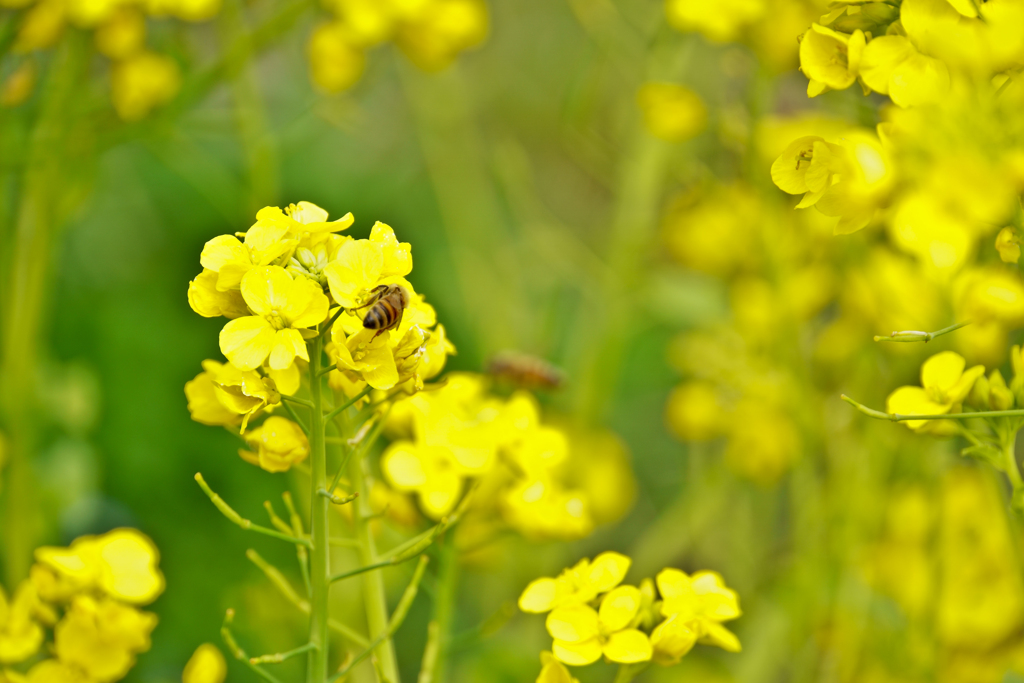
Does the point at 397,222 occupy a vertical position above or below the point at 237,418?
below

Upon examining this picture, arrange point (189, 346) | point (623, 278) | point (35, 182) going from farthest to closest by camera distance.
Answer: point (189, 346), point (623, 278), point (35, 182)

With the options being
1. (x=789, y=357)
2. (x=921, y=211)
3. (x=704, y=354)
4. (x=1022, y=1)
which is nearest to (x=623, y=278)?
(x=704, y=354)

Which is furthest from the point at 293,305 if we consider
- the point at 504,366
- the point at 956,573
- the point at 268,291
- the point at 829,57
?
the point at 956,573

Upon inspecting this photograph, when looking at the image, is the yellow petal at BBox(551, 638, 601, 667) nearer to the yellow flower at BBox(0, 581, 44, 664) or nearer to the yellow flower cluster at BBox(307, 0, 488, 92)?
the yellow flower at BBox(0, 581, 44, 664)

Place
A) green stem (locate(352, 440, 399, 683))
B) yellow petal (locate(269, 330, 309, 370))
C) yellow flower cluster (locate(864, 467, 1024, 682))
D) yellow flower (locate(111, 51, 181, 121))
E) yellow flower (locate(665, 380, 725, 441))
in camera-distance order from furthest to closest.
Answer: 1. yellow flower (locate(665, 380, 725, 441))
2. yellow flower (locate(111, 51, 181, 121))
3. yellow flower cluster (locate(864, 467, 1024, 682))
4. green stem (locate(352, 440, 399, 683))
5. yellow petal (locate(269, 330, 309, 370))

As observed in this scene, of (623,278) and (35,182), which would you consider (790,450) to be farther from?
(35,182)

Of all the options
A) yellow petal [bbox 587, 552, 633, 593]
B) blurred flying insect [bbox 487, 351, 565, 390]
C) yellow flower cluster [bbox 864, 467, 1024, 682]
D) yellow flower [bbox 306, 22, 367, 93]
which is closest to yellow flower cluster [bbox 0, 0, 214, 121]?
yellow flower [bbox 306, 22, 367, 93]

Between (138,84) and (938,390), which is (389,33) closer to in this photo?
(138,84)

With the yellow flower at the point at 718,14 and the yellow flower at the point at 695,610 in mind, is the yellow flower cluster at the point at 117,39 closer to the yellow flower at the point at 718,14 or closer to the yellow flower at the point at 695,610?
the yellow flower at the point at 718,14
